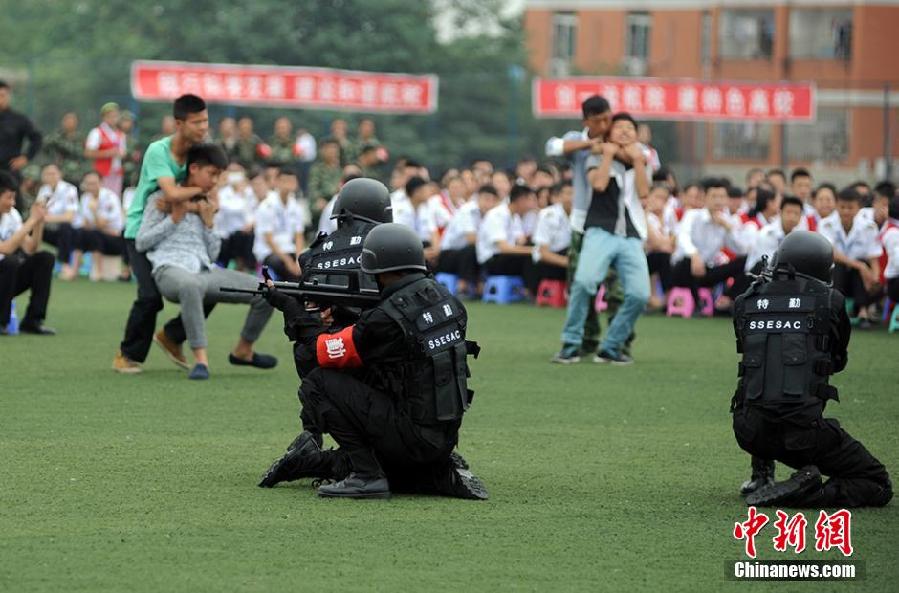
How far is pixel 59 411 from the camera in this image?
32.6 feet

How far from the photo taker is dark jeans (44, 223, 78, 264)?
69.7ft

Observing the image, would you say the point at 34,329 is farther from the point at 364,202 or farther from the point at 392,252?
the point at 392,252

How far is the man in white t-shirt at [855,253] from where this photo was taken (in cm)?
1650

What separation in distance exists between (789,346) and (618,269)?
5.54 m

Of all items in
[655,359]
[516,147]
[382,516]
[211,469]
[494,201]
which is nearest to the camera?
[382,516]

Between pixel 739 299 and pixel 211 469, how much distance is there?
2624 mm

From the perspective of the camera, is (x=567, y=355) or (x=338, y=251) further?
(x=567, y=355)

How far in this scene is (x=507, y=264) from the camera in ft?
64.0

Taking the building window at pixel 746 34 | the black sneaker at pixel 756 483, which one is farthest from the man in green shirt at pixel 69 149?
the building window at pixel 746 34

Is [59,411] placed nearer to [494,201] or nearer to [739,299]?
[739,299]

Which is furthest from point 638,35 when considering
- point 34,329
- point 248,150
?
point 34,329

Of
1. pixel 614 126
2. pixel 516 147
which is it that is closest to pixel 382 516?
pixel 614 126

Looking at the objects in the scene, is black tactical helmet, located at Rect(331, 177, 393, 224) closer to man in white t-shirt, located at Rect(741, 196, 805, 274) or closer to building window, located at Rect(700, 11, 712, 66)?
man in white t-shirt, located at Rect(741, 196, 805, 274)

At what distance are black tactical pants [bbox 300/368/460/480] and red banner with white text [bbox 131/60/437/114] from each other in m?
23.0
